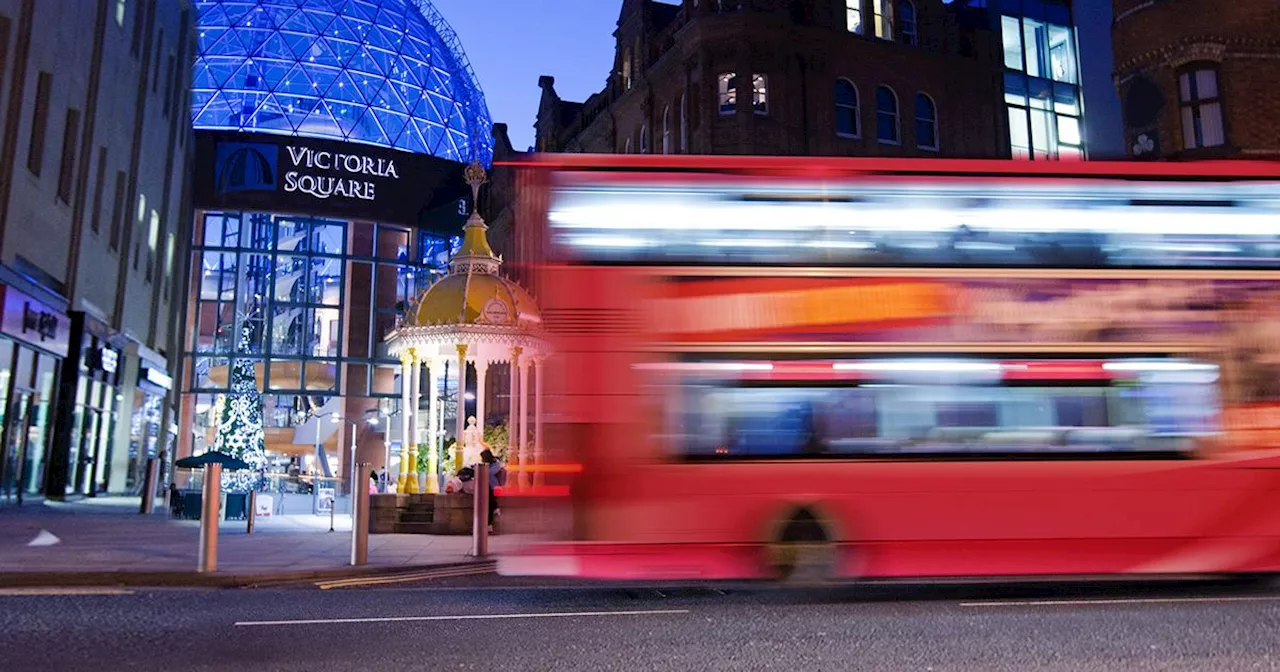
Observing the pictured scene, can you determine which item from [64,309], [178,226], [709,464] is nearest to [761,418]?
[709,464]

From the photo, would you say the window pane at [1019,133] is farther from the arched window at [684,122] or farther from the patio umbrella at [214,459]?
the patio umbrella at [214,459]

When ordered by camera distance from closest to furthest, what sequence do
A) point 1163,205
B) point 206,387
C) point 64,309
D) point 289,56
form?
1. point 1163,205
2. point 64,309
3. point 206,387
4. point 289,56

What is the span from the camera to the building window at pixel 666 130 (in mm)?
37125

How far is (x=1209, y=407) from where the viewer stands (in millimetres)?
9688

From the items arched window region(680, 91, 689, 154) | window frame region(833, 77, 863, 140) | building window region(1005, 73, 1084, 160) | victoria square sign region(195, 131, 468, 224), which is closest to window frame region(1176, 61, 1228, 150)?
window frame region(833, 77, 863, 140)

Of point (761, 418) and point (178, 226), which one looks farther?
point (178, 226)

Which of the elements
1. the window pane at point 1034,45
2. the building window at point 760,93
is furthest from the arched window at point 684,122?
the window pane at point 1034,45

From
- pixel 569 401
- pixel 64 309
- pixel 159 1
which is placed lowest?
pixel 569 401

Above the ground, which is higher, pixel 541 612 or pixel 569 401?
pixel 569 401

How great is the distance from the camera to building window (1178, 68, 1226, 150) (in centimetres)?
2555

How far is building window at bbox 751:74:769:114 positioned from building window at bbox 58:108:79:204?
65.4 feet

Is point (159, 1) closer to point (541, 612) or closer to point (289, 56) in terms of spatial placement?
point (289, 56)

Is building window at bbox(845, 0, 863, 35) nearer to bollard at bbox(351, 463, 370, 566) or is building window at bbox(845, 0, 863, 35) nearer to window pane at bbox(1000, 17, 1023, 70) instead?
window pane at bbox(1000, 17, 1023, 70)

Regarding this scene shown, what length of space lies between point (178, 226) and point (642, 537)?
39.7 m
